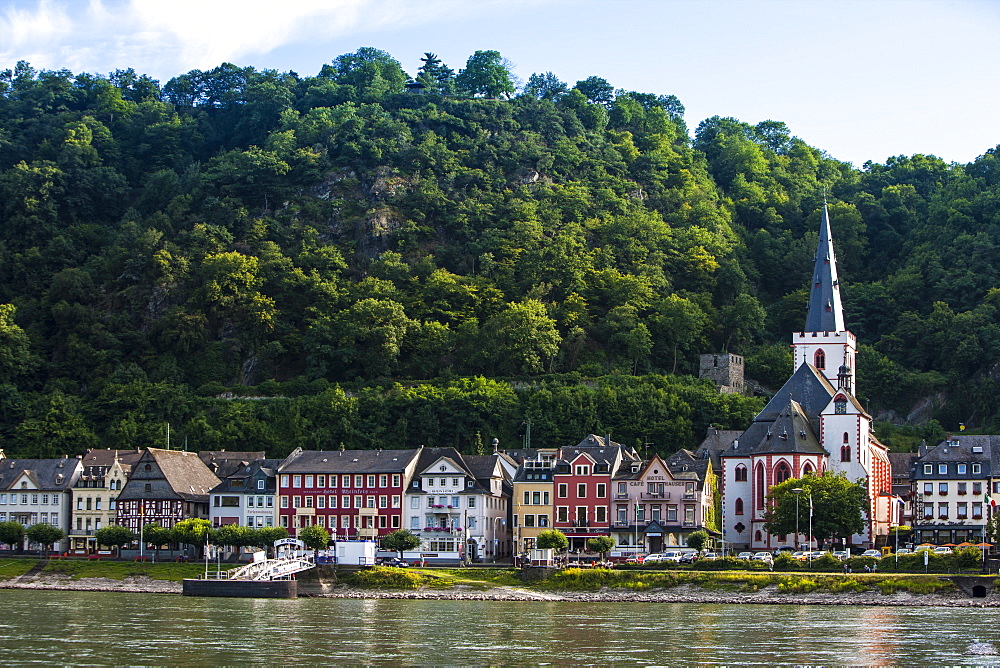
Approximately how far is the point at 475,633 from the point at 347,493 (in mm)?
47311

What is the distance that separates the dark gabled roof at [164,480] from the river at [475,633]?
2772 cm

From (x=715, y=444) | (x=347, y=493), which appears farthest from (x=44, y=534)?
(x=715, y=444)

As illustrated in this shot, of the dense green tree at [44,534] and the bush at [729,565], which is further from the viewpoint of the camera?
the dense green tree at [44,534]

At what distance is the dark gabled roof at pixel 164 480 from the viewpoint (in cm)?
10750

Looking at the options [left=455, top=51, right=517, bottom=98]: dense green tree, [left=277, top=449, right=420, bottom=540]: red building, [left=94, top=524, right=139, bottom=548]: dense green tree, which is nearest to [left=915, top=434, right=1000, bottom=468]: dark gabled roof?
[left=277, top=449, right=420, bottom=540]: red building

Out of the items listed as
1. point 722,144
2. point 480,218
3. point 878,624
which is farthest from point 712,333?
point 878,624

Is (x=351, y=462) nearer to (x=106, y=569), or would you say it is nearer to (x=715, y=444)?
(x=106, y=569)

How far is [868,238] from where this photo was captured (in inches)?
6540

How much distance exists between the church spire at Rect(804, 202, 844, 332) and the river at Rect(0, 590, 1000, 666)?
5157 cm

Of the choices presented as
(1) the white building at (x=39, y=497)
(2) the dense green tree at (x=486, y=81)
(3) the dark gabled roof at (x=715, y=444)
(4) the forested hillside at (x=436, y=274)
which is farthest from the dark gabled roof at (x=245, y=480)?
(2) the dense green tree at (x=486, y=81)

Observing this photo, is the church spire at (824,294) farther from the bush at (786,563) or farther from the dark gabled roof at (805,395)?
the bush at (786,563)

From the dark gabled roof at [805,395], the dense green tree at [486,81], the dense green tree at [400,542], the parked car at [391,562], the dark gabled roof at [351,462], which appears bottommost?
the parked car at [391,562]

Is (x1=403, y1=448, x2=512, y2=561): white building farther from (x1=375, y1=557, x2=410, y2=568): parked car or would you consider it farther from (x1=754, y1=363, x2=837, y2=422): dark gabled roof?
(x1=754, y1=363, x2=837, y2=422): dark gabled roof

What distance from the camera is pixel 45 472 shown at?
11256cm
